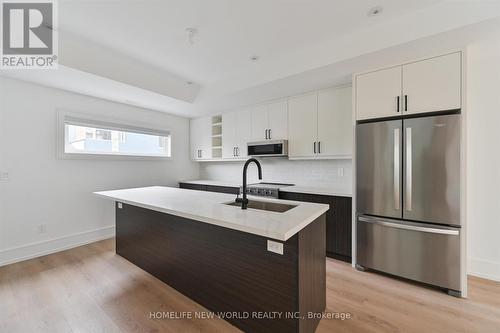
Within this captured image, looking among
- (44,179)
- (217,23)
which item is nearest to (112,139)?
(44,179)

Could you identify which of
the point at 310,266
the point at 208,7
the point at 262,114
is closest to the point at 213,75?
the point at 262,114

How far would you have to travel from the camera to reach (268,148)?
374 centimetres

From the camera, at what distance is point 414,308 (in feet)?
6.19

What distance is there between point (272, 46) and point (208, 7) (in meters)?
0.91

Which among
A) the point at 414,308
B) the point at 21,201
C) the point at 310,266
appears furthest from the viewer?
the point at 21,201

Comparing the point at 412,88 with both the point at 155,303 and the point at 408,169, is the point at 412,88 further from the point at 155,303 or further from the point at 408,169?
the point at 155,303

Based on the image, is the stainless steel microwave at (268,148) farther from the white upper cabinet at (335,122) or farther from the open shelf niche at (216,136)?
the open shelf niche at (216,136)

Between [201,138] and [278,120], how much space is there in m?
2.04

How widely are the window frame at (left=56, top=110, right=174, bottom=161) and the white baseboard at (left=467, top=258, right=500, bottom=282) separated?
16.3 ft

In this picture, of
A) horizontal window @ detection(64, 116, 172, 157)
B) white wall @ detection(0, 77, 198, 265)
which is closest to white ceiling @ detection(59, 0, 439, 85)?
white wall @ detection(0, 77, 198, 265)

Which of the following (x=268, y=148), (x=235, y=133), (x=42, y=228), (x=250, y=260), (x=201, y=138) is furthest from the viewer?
(x=201, y=138)

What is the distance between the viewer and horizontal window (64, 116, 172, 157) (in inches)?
134

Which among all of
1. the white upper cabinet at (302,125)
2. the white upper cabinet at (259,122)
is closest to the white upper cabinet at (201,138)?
the white upper cabinet at (259,122)

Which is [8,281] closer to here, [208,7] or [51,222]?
[51,222]
